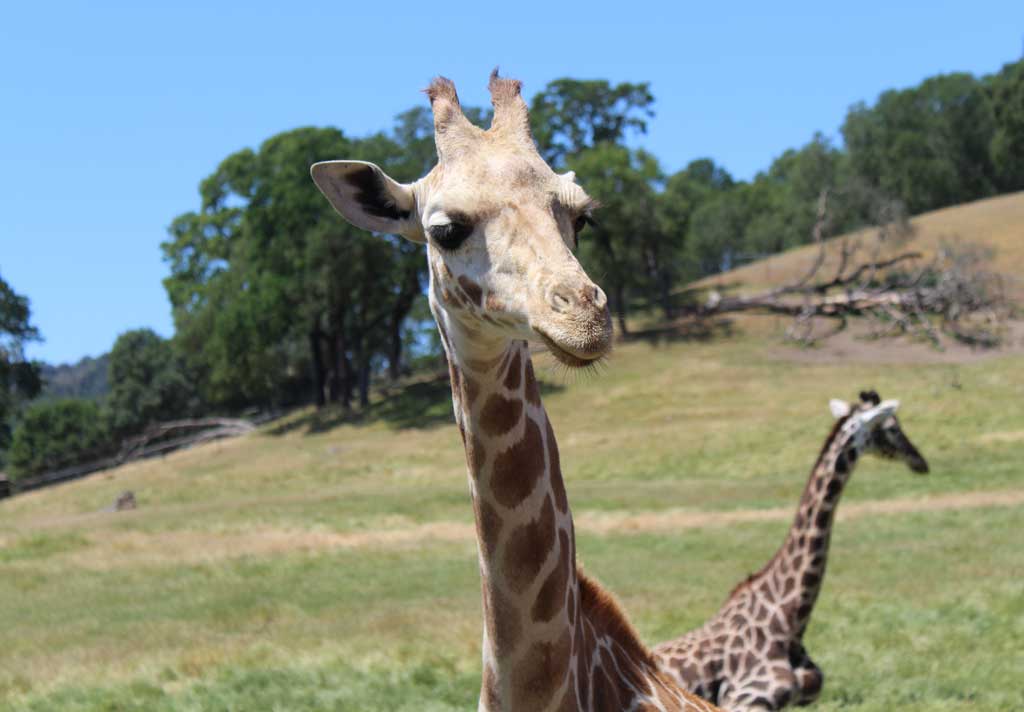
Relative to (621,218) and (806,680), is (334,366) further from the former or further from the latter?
(806,680)

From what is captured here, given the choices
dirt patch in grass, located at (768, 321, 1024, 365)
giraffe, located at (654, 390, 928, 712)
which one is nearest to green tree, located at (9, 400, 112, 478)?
dirt patch in grass, located at (768, 321, 1024, 365)

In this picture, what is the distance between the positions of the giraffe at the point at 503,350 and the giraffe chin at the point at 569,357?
0.93 ft

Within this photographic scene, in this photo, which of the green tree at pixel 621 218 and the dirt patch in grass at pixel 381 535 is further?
the green tree at pixel 621 218

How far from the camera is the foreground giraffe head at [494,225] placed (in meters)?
3.62

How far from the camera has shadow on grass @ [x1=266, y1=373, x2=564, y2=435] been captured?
53.6 m

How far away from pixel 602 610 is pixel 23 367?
56.3 meters

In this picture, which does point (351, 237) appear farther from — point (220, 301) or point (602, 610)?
point (602, 610)

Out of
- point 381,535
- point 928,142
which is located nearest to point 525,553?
point 381,535

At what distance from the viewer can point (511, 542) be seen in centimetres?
439

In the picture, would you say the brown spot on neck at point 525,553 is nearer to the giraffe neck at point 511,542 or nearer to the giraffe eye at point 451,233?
the giraffe neck at point 511,542

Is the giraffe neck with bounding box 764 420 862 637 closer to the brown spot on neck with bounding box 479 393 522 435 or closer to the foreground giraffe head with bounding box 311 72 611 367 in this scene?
the brown spot on neck with bounding box 479 393 522 435

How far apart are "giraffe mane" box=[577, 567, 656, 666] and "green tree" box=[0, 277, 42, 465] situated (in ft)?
181

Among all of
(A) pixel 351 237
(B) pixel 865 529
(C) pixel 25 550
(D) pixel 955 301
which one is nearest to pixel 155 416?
(A) pixel 351 237

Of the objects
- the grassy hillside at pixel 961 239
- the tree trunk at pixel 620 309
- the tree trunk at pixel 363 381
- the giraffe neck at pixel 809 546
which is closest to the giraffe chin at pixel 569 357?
the giraffe neck at pixel 809 546
